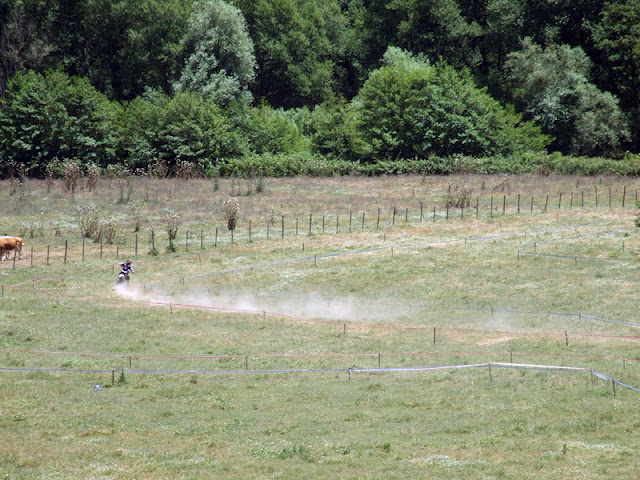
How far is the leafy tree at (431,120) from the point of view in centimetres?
8200

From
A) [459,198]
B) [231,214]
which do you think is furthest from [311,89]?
[231,214]

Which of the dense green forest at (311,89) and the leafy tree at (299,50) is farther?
the leafy tree at (299,50)

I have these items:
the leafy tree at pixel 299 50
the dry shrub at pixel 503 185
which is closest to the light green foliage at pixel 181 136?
the dry shrub at pixel 503 185

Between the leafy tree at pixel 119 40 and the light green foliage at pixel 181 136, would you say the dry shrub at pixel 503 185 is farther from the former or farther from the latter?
the leafy tree at pixel 119 40

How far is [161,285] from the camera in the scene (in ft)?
133

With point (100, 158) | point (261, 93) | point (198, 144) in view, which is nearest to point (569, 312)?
point (198, 144)

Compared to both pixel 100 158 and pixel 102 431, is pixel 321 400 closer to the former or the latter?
pixel 102 431

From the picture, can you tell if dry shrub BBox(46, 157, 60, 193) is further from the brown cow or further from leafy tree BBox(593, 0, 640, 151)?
leafy tree BBox(593, 0, 640, 151)

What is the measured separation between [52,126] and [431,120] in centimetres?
3780

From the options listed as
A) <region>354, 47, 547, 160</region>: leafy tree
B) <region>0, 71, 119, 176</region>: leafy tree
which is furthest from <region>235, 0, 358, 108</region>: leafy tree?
<region>0, 71, 119, 176</region>: leafy tree

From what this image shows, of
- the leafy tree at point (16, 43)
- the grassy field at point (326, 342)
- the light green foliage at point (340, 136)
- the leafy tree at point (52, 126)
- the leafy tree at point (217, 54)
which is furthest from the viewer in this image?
the leafy tree at point (16, 43)

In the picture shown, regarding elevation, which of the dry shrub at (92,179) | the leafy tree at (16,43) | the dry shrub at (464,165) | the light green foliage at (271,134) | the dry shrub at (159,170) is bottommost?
the dry shrub at (92,179)

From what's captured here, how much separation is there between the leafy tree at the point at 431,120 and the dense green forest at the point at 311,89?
16 centimetres

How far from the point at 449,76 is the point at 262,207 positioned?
34057mm
